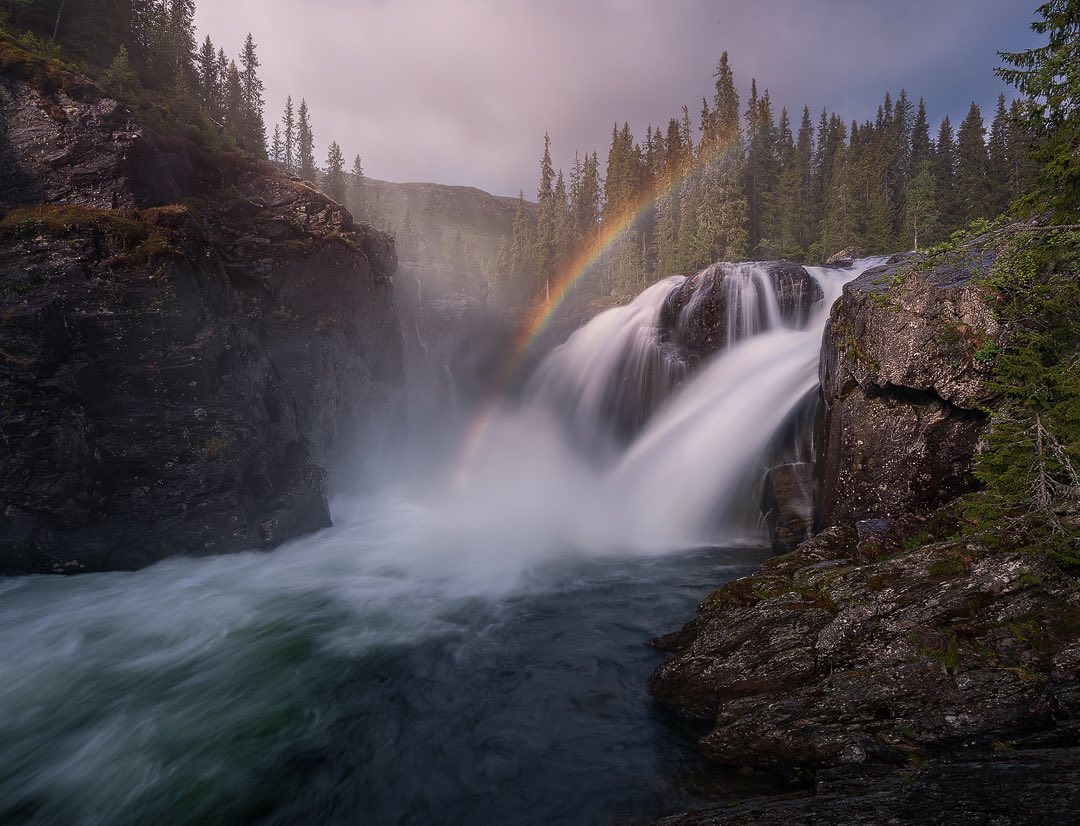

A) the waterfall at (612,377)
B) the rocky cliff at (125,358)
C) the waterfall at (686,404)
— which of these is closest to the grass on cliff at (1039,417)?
the waterfall at (686,404)

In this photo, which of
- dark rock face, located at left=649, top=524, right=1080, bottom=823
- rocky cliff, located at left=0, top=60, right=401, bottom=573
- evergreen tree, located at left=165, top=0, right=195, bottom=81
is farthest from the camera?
evergreen tree, located at left=165, top=0, right=195, bottom=81

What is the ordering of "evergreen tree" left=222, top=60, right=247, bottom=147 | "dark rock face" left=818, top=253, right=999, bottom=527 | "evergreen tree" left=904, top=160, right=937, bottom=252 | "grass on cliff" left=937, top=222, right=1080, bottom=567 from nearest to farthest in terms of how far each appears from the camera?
1. "grass on cliff" left=937, top=222, right=1080, bottom=567
2. "dark rock face" left=818, top=253, right=999, bottom=527
3. "evergreen tree" left=222, top=60, right=247, bottom=147
4. "evergreen tree" left=904, top=160, right=937, bottom=252

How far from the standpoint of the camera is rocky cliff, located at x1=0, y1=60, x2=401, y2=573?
12.9 m

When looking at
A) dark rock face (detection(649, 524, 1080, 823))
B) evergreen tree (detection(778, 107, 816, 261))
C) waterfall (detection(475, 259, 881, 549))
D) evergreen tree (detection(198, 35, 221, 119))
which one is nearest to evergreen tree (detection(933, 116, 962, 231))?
evergreen tree (detection(778, 107, 816, 261))

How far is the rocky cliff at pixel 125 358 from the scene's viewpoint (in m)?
12.9

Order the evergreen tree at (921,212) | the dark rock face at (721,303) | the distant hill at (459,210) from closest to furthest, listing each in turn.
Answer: the dark rock face at (721,303) < the evergreen tree at (921,212) < the distant hill at (459,210)

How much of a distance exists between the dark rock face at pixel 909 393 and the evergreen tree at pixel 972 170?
5360 cm

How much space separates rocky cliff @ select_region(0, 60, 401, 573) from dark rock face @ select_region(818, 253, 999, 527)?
1691 cm

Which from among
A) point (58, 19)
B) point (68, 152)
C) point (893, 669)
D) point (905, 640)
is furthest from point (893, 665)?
point (58, 19)

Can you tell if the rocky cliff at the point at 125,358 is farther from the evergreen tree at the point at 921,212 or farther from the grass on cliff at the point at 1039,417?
the evergreen tree at the point at 921,212

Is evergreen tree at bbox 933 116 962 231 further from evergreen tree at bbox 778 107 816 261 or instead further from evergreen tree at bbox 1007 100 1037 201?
evergreen tree at bbox 778 107 816 261

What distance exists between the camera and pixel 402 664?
32.3ft

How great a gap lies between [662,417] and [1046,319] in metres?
17.8

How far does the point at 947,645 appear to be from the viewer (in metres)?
6.13
